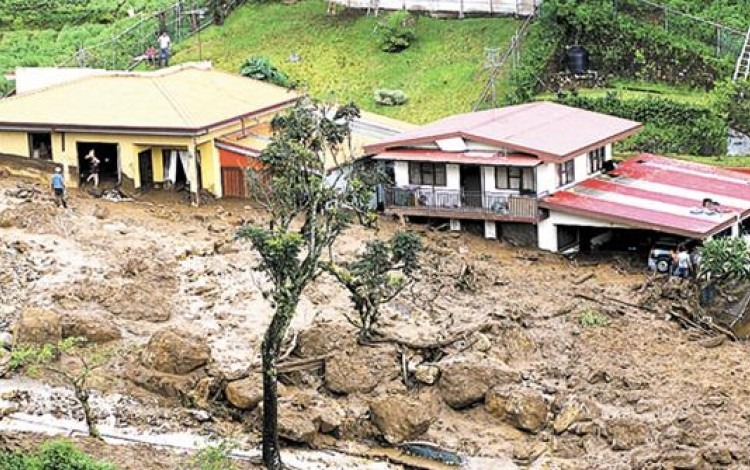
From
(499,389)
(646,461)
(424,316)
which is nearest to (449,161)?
(424,316)

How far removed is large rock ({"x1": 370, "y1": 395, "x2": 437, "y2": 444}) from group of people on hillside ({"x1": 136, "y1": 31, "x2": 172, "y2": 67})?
3568 centimetres

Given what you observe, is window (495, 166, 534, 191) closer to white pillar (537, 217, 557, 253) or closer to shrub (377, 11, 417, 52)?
white pillar (537, 217, 557, 253)

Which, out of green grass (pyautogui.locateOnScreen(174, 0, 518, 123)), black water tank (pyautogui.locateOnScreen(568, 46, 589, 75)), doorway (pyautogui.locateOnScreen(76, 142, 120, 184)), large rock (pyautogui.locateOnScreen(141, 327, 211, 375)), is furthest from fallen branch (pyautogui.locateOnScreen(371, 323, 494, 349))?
black water tank (pyautogui.locateOnScreen(568, 46, 589, 75))

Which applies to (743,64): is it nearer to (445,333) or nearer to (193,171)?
(193,171)

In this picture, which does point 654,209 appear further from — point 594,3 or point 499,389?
point 594,3

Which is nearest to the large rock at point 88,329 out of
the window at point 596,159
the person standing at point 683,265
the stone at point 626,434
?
the stone at point 626,434

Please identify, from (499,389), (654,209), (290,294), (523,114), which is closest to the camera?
(290,294)

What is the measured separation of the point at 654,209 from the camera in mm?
52625

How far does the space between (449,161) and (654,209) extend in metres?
6.97

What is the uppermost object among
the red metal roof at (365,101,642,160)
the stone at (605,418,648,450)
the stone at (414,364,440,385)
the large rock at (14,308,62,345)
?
the red metal roof at (365,101,642,160)

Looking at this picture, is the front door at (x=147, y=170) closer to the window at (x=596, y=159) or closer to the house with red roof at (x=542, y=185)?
the house with red roof at (x=542, y=185)

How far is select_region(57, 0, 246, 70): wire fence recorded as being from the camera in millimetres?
72688

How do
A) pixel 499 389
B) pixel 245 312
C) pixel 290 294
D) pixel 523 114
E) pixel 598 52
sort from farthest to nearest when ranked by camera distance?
pixel 598 52 < pixel 523 114 < pixel 245 312 < pixel 499 389 < pixel 290 294

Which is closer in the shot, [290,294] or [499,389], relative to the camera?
[290,294]
